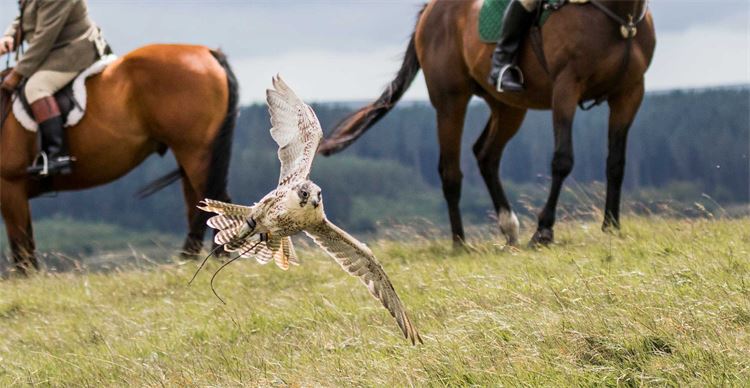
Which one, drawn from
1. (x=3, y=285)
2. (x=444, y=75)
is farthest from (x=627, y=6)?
(x=3, y=285)

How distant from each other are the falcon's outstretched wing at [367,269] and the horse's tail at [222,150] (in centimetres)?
616

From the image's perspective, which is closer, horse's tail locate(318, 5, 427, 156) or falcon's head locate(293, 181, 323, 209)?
falcon's head locate(293, 181, 323, 209)

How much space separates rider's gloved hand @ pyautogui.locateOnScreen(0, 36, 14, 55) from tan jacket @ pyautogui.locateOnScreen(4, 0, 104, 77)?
0.25 metres

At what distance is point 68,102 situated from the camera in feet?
39.2

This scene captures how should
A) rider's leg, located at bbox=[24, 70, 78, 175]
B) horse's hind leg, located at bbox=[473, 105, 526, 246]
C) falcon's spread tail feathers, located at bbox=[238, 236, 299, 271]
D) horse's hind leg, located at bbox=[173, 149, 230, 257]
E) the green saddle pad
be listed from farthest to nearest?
rider's leg, located at bbox=[24, 70, 78, 175], horse's hind leg, located at bbox=[173, 149, 230, 257], horse's hind leg, located at bbox=[473, 105, 526, 246], the green saddle pad, falcon's spread tail feathers, located at bbox=[238, 236, 299, 271]

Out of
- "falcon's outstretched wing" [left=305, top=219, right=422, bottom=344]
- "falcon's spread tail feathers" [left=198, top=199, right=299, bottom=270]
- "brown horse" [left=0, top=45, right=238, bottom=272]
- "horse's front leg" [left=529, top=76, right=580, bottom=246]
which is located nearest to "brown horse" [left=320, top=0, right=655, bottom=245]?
"horse's front leg" [left=529, top=76, right=580, bottom=246]

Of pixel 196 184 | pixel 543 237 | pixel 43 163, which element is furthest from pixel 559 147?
pixel 43 163

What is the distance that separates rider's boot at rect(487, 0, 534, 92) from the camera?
400 inches

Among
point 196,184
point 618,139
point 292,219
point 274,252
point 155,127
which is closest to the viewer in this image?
point 292,219

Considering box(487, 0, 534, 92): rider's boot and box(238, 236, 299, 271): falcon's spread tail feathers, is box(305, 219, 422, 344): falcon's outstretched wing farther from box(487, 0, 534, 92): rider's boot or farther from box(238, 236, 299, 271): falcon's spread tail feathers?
Answer: box(487, 0, 534, 92): rider's boot

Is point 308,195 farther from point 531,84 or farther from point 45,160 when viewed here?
point 45,160

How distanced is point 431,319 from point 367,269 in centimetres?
165

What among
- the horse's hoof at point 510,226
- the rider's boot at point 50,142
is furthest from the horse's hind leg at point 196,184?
the horse's hoof at point 510,226

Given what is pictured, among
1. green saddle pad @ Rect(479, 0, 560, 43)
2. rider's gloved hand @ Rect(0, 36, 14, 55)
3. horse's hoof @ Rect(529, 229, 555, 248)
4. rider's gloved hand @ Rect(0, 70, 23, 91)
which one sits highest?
green saddle pad @ Rect(479, 0, 560, 43)
